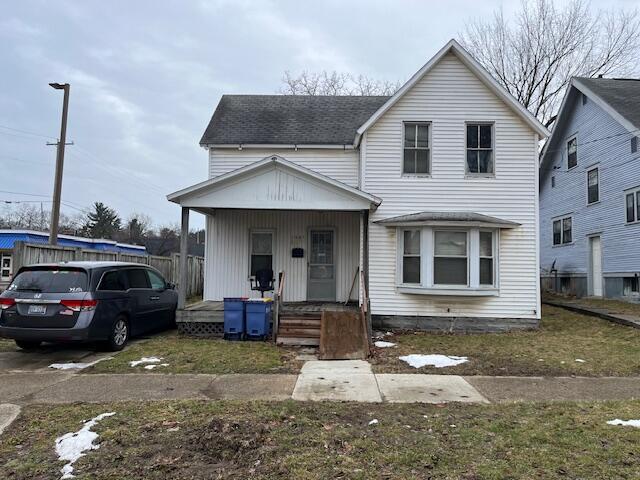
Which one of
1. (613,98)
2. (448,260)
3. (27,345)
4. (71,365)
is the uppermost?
(613,98)

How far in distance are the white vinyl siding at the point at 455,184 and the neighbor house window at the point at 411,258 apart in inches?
9.9

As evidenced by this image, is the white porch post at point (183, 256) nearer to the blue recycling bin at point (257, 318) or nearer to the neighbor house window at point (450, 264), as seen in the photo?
the blue recycling bin at point (257, 318)

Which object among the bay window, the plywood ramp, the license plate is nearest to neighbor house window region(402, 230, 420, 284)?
the bay window

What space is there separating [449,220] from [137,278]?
279 inches

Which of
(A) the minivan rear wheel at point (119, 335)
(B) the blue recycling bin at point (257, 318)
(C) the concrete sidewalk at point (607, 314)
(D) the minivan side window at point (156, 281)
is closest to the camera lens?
(A) the minivan rear wheel at point (119, 335)

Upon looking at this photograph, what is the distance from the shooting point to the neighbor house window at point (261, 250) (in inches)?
502

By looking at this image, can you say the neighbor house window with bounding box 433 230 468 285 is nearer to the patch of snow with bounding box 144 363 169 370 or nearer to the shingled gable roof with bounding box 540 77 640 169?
the patch of snow with bounding box 144 363 169 370

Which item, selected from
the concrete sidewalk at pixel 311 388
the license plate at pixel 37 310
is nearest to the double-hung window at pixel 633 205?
the concrete sidewalk at pixel 311 388

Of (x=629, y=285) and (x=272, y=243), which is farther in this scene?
(x=629, y=285)

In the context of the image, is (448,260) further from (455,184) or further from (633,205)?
(633,205)

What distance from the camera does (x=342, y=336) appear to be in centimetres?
905

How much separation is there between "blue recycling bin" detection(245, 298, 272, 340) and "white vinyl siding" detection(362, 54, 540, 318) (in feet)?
9.39

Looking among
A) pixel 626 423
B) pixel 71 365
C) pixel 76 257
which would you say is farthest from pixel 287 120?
pixel 626 423

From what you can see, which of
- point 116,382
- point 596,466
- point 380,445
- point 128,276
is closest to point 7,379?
point 116,382
